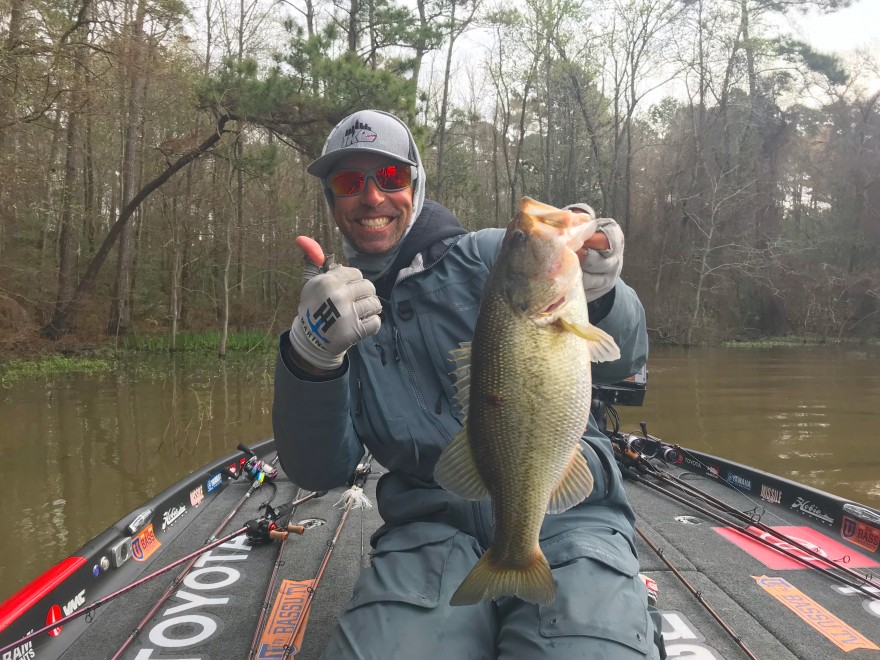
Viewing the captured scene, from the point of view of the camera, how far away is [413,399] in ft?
7.20

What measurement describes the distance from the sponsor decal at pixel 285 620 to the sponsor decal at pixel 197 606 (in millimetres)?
239

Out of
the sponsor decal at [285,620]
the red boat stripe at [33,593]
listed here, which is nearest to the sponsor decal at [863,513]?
the sponsor decal at [285,620]

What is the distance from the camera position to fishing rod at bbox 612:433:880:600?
300 cm

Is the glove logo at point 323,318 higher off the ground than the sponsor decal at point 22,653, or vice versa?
the glove logo at point 323,318

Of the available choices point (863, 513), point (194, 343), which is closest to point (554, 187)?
point (194, 343)

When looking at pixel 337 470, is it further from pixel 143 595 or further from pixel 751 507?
pixel 751 507

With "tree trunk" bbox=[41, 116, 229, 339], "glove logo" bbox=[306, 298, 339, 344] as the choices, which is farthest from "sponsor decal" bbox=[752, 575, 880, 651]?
"tree trunk" bbox=[41, 116, 229, 339]

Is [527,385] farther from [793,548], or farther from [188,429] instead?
[188,429]

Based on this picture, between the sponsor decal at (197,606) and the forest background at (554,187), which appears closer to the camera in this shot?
the sponsor decal at (197,606)

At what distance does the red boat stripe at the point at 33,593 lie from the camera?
2363 mm

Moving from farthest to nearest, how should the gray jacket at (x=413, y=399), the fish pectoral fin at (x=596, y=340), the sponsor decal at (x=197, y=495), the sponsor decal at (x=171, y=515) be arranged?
the sponsor decal at (x=197, y=495), the sponsor decal at (x=171, y=515), the gray jacket at (x=413, y=399), the fish pectoral fin at (x=596, y=340)

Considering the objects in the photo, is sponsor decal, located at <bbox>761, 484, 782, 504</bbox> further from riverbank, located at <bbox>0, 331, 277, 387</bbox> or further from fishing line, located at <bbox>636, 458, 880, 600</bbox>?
riverbank, located at <bbox>0, 331, 277, 387</bbox>

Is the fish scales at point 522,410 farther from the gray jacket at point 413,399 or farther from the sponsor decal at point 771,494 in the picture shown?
the sponsor decal at point 771,494

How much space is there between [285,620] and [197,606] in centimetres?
49
